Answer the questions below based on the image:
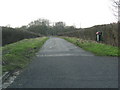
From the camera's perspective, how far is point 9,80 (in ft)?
18.3

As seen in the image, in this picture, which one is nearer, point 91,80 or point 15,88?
point 15,88

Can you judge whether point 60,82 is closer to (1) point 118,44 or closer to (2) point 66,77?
(2) point 66,77

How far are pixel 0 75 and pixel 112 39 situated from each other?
12.1 meters

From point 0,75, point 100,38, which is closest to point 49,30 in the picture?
point 100,38

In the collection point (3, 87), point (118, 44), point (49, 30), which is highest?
point (49, 30)

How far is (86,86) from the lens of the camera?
4.68 m

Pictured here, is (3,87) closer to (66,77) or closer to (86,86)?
(66,77)

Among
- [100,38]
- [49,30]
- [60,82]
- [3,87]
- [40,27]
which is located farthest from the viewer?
[49,30]

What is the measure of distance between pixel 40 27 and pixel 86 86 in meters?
87.5

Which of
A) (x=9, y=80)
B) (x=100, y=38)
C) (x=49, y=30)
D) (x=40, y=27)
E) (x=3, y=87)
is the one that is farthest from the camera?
(x=49, y=30)

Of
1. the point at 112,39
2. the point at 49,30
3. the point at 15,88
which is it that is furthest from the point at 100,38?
the point at 49,30

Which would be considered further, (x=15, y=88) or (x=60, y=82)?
(x=60, y=82)

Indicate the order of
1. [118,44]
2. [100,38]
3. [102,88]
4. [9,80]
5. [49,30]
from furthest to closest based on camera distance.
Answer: [49,30] → [100,38] → [118,44] → [9,80] → [102,88]

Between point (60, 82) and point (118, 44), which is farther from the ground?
point (118, 44)
